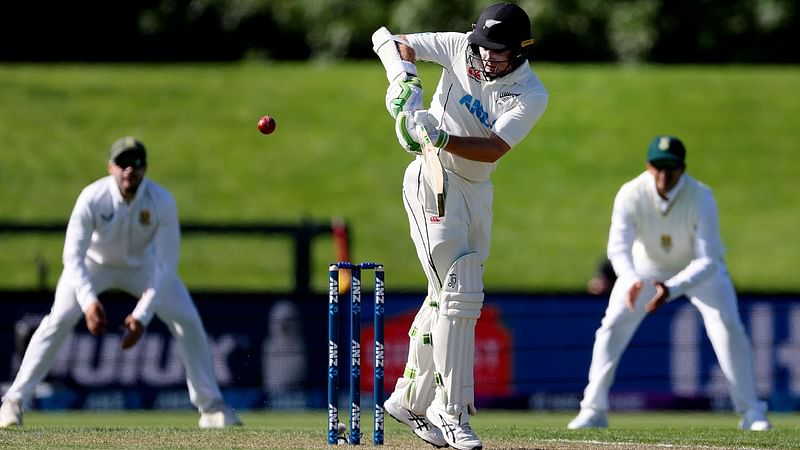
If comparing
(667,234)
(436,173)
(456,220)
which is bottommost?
(456,220)

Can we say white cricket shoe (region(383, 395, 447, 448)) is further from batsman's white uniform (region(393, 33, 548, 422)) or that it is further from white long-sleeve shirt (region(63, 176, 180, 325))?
white long-sleeve shirt (region(63, 176, 180, 325))

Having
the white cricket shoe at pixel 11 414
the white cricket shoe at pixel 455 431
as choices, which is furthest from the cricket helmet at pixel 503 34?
the white cricket shoe at pixel 11 414

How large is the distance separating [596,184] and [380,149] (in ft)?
11.9

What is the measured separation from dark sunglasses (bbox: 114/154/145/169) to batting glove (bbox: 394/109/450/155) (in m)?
2.87

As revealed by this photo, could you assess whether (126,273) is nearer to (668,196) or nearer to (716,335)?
(668,196)

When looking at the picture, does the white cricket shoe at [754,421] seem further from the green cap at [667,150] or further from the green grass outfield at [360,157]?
the green grass outfield at [360,157]

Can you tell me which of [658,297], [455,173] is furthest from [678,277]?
[455,173]

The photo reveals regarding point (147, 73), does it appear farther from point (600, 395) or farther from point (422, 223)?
point (422, 223)

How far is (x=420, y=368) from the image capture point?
7438 millimetres

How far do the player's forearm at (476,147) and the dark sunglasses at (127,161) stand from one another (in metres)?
3.11

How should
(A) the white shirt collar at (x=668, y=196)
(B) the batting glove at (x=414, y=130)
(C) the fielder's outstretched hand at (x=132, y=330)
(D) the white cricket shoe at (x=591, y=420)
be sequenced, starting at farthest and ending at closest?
1. (A) the white shirt collar at (x=668, y=196)
2. (D) the white cricket shoe at (x=591, y=420)
3. (C) the fielder's outstretched hand at (x=132, y=330)
4. (B) the batting glove at (x=414, y=130)

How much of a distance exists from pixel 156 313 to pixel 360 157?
47.7 feet

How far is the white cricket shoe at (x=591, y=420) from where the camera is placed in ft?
31.6

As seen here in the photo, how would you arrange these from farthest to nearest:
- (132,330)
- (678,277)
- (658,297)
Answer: (678,277) → (658,297) → (132,330)
